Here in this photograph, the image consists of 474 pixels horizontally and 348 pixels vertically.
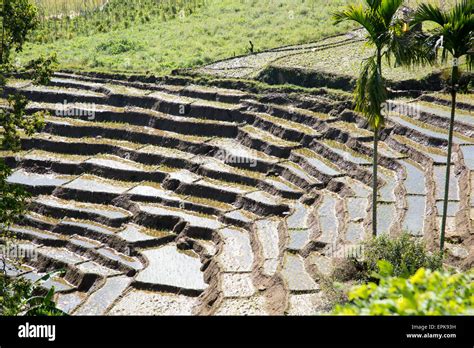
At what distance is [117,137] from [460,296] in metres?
28.3

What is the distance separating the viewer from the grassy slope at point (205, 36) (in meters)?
44.2

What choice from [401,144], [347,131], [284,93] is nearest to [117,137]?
[284,93]

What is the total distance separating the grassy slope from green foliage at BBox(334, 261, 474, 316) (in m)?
33.8

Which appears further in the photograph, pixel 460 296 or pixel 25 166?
pixel 25 166

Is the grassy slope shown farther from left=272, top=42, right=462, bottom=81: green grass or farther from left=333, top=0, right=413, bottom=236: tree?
left=333, top=0, right=413, bottom=236: tree

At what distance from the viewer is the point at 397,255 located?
20.3 meters

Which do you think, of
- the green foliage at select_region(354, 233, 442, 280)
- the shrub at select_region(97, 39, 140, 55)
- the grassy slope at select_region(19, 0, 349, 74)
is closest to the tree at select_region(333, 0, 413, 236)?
the green foliage at select_region(354, 233, 442, 280)

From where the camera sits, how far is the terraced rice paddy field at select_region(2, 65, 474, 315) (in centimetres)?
2470

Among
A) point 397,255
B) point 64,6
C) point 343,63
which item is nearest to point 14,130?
point 397,255

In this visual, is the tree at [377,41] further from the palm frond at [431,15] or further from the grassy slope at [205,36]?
the grassy slope at [205,36]

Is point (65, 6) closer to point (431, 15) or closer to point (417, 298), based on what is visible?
point (431, 15)

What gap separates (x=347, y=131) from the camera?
32.6m
